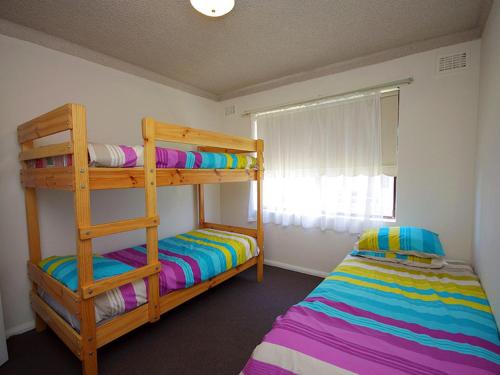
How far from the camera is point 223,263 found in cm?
229

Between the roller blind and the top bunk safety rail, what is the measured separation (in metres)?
1.61

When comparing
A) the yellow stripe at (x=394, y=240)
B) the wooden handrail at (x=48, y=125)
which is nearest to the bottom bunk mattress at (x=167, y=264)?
the wooden handrail at (x=48, y=125)

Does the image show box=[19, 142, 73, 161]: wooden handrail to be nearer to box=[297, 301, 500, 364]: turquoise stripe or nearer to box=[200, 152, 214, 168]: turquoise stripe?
box=[200, 152, 214, 168]: turquoise stripe

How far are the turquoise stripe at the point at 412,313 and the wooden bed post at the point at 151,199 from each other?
1108mm

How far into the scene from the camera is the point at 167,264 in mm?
1988

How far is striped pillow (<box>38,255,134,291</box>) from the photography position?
157cm

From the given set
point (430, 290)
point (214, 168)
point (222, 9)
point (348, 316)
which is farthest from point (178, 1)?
point (430, 290)

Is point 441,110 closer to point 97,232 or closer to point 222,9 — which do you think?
point 222,9

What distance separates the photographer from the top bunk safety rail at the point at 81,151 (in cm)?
134

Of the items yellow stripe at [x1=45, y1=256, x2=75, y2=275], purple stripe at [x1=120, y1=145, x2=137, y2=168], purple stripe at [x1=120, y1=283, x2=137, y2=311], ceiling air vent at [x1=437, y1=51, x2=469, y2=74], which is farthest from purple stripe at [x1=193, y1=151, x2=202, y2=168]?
ceiling air vent at [x1=437, y1=51, x2=469, y2=74]

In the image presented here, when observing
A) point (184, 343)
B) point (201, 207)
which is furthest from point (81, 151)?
point (201, 207)

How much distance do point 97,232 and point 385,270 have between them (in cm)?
201

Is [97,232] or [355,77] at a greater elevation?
[355,77]

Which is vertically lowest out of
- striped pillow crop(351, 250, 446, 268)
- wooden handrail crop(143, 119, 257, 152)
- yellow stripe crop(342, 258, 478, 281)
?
yellow stripe crop(342, 258, 478, 281)
